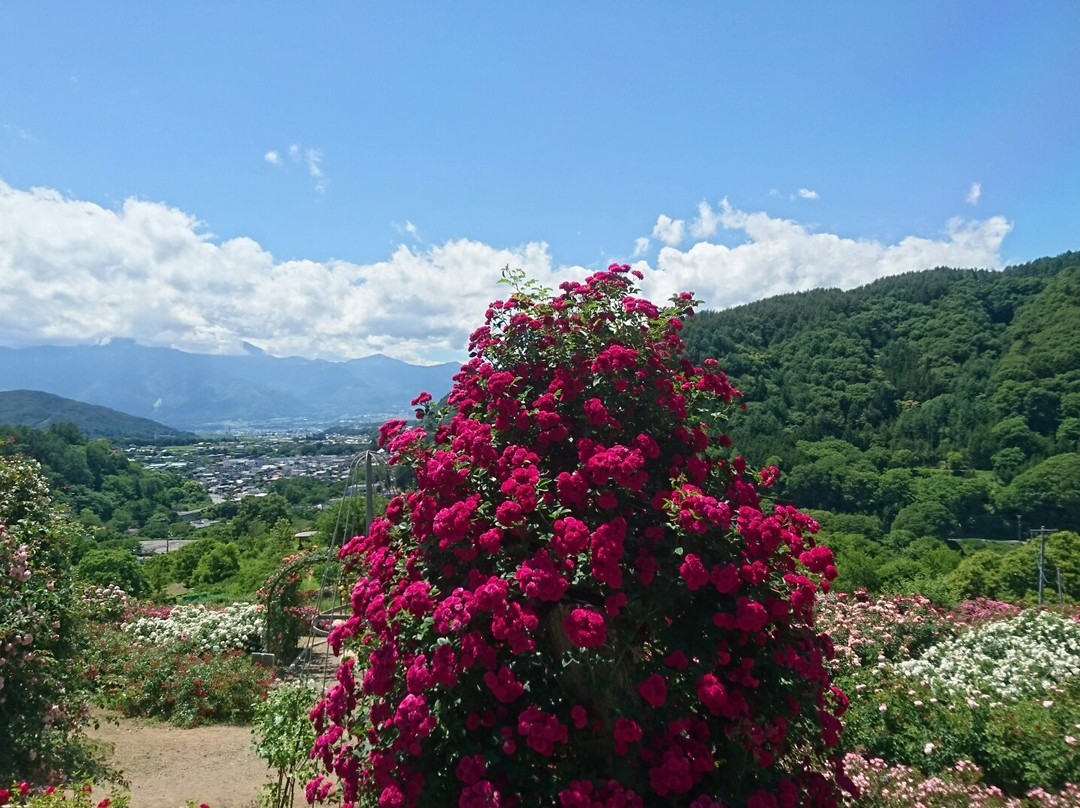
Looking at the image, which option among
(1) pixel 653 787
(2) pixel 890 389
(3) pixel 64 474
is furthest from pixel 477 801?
(2) pixel 890 389

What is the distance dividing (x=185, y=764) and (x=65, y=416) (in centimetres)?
13242

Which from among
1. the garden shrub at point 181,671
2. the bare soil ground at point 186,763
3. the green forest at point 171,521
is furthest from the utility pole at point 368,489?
the garden shrub at point 181,671

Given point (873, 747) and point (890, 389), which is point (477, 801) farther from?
point (890, 389)

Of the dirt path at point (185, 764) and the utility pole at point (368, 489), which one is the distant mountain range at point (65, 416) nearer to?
the dirt path at point (185, 764)

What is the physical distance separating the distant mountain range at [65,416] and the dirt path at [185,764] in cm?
9786

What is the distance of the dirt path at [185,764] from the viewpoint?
17.4 feet

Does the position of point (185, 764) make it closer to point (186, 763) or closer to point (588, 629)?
point (186, 763)

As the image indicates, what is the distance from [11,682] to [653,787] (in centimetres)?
394

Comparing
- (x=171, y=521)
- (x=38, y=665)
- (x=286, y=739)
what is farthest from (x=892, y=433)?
(x=38, y=665)

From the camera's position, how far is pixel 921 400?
58938 millimetres

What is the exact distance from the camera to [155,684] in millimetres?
A: 8148

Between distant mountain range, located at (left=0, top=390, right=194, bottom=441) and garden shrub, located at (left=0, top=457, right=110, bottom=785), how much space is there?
330 feet

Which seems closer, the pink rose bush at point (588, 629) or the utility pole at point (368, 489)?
the pink rose bush at point (588, 629)

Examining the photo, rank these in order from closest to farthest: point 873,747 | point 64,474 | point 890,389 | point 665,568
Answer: point 665,568 → point 873,747 → point 64,474 → point 890,389
